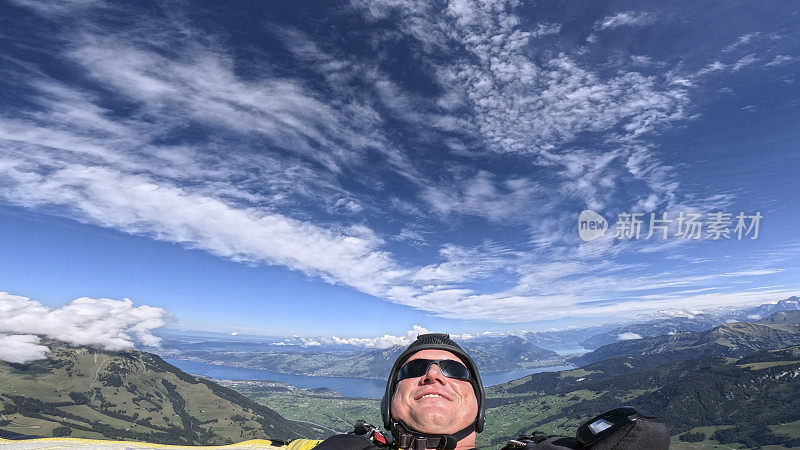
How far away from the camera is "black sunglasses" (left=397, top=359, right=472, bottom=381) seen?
597 centimetres

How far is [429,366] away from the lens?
5980mm

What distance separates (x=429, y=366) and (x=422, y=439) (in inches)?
44.0

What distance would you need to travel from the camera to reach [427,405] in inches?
216

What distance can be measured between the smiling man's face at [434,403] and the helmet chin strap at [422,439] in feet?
0.25

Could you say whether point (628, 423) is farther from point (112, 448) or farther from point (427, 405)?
point (112, 448)

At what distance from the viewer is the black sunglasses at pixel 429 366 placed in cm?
597

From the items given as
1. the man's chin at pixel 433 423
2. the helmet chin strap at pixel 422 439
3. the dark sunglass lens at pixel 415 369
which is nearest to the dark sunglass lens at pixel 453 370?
the dark sunglass lens at pixel 415 369

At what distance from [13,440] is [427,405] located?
36.2 feet

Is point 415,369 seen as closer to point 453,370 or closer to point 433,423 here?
point 453,370

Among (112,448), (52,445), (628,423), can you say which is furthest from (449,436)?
(52,445)

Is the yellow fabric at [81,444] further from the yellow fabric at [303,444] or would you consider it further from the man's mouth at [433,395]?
the man's mouth at [433,395]

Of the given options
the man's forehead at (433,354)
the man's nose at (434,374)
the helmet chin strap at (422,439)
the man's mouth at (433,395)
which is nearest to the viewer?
the helmet chin strap at (422,439)

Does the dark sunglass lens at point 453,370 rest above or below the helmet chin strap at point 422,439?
above

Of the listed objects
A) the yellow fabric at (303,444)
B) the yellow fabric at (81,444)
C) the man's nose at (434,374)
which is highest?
the man's nose at (434,374)
